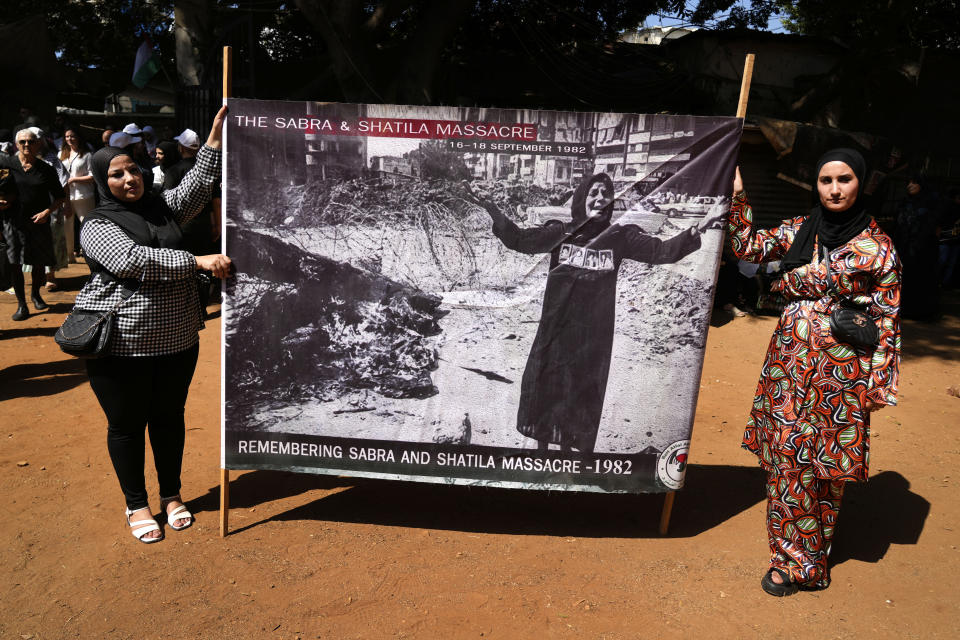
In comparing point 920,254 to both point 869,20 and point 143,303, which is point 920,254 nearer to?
point 869,20

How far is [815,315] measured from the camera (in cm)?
320

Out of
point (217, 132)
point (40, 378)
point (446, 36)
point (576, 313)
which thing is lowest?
point (40, 378)

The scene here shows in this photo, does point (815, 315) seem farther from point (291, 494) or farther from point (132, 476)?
point (132, 476)

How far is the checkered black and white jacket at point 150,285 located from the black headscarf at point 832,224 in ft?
9.23

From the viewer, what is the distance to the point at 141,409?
3457 mm

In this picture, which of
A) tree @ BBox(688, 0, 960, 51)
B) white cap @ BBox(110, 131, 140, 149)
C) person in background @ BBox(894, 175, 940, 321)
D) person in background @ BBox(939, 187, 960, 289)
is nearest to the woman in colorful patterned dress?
white cap @ BBox(110, 131, 140, 149)

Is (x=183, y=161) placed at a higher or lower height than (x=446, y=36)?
lower

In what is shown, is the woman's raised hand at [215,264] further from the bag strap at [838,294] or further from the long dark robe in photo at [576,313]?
the bag strap at [838,294]

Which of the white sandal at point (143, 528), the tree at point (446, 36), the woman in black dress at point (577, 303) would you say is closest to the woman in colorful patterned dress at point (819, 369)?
the woman in black dress at point (577, 303)

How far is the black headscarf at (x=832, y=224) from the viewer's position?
306 cm

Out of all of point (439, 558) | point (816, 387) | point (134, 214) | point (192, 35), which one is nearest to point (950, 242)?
point (816, 387)

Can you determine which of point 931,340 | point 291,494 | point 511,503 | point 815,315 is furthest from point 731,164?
point 931,340

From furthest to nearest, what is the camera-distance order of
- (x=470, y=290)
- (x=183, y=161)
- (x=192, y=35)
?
(x=192, y=35) < (x=183, y=161) < (x=470, y=290)

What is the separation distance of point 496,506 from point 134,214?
97.3 inches
